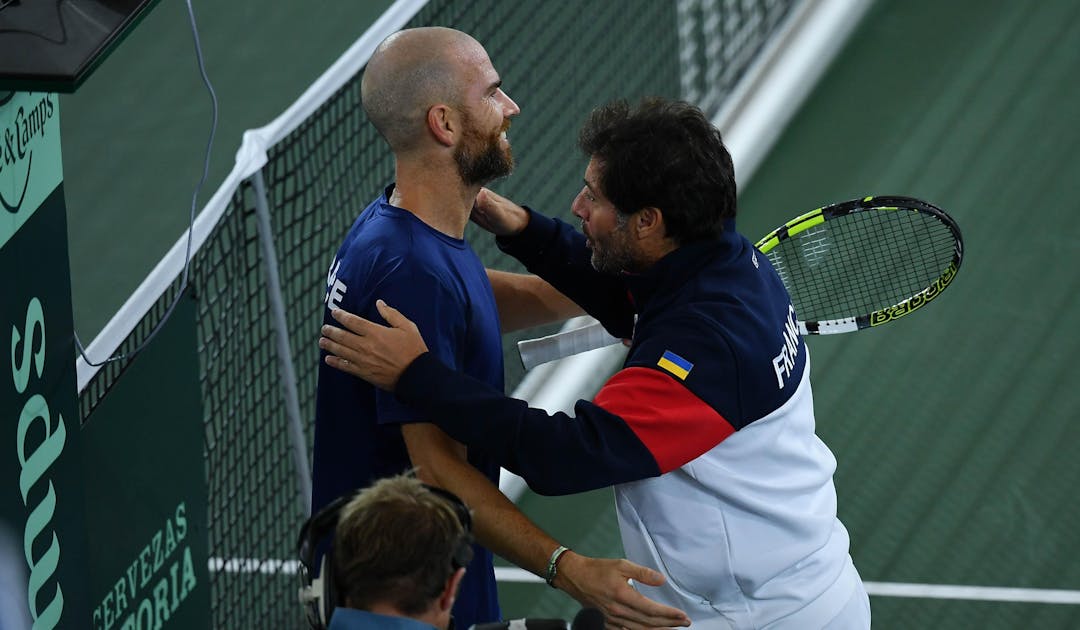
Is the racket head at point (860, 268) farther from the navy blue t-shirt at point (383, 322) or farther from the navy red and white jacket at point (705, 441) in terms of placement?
the navy blue t-shirt at point (383, 322)

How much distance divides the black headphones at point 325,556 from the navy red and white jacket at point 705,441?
481 mm

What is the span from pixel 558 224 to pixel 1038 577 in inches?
93.3

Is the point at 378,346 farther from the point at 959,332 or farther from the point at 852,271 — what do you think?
the point at 959,332

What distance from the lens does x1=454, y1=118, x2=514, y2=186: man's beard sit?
146 inches

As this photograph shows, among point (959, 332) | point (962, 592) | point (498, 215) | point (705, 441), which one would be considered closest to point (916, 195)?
point (959, 332)

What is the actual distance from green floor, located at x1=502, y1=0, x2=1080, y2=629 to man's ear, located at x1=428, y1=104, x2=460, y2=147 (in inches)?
94.9

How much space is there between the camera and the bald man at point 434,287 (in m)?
3.51

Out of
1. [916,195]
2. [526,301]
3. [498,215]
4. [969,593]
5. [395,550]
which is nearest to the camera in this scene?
[395,550]

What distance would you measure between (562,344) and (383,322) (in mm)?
884

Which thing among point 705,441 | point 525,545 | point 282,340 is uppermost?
point 705,441

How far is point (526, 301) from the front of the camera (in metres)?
4.43

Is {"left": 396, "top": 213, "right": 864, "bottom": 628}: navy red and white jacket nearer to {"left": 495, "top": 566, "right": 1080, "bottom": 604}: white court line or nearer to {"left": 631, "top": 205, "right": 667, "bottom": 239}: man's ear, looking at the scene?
{"left": 631, "top": 205, "right": 667, "bottom": 239}: man's ear

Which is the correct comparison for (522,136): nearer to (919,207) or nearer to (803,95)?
(803,95)

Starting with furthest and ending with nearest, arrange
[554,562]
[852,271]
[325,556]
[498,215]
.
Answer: [852,271] < [498,215] < [554,562] < [325,556]
